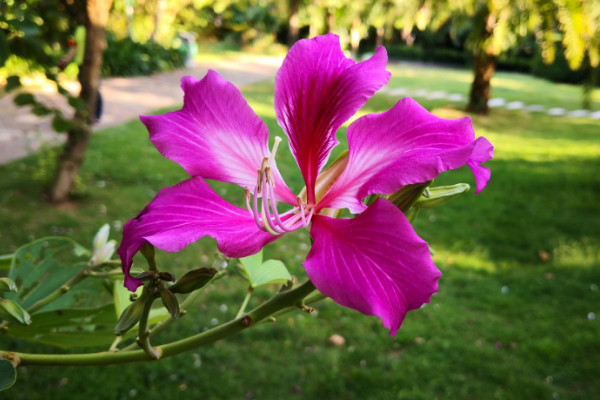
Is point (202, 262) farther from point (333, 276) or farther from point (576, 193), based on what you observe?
point (576, 193)

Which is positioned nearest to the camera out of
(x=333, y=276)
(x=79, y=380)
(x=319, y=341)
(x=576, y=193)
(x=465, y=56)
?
(x=333, y=276)

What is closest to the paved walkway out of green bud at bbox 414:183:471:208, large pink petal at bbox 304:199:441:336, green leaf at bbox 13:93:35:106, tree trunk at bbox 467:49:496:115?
green leaf at bbox 13:93:35:106

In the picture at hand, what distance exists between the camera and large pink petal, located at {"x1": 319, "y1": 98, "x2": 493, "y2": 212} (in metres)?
0.49

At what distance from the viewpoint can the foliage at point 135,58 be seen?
14086 mm

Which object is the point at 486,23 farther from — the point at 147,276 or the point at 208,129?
the point at 147,276

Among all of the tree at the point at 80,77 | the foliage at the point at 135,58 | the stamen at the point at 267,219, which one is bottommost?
the foliage at the point at 135,58

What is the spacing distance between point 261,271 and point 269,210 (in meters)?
0.36

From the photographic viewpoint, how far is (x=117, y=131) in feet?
28.3

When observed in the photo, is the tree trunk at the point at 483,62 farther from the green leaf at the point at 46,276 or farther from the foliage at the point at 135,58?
the green leaf at the point at 46,276

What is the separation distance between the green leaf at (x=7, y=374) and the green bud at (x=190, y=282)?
22 centimetres

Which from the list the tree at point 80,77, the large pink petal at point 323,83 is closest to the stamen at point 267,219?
the large pink petal at point 323,83

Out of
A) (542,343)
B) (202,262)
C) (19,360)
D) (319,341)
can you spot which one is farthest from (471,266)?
(19,360)

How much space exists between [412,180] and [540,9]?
9.15 metres

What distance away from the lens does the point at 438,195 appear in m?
0.63
